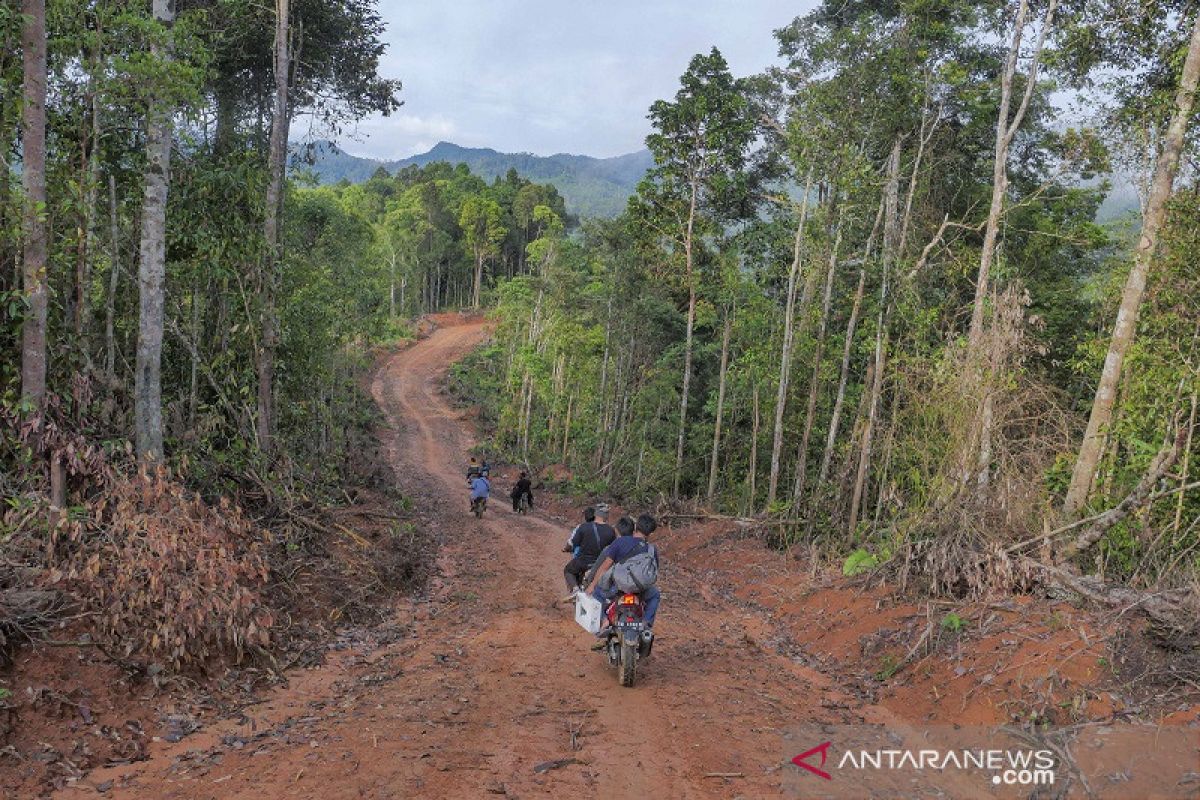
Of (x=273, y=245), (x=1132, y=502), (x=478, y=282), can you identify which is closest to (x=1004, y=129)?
(x=1132, y=502)

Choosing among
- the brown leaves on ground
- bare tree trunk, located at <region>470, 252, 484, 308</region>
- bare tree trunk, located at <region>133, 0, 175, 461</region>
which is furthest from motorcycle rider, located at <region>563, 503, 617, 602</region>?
bare tree trunk, located at <region>470, 252, 484, 308</region>

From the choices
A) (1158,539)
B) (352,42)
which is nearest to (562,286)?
(352,42)

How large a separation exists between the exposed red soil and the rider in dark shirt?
0.75m

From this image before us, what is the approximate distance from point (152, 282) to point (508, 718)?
679cm

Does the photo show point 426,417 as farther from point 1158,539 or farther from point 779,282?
point 1158,539

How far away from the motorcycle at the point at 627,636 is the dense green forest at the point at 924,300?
4018 millimetres

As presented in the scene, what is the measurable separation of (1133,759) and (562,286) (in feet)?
97.4

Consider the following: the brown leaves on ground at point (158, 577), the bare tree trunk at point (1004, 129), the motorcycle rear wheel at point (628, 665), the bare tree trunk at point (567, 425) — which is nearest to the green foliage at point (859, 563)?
the bare tree trunk at point (1004, 129)

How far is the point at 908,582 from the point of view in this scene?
9.96 metres

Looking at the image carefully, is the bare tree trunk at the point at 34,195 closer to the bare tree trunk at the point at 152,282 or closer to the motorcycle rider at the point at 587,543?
the bare tree trunk at the point at 152,282

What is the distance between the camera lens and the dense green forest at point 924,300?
32.0 feet

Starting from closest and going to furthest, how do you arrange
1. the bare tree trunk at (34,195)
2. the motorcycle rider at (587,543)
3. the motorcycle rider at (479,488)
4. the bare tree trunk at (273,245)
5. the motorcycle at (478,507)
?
the bare tree trunk at (34,195) → the motorcycle rider at (587,543) → the bare tree trunk at (273,245) → the motorcycle rider at (479,488) → the motorcycle at (478,507)

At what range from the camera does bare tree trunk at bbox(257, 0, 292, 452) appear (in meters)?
12.6

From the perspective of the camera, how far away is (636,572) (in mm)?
7734
